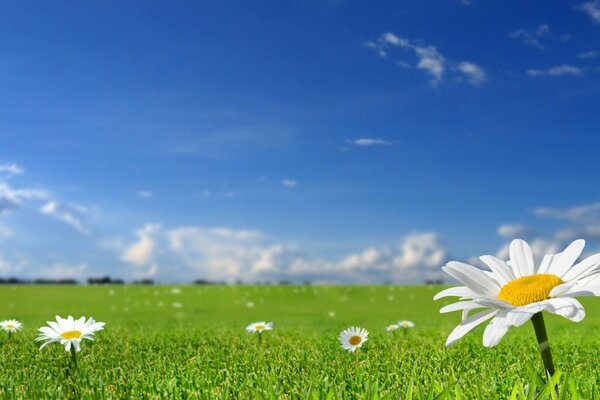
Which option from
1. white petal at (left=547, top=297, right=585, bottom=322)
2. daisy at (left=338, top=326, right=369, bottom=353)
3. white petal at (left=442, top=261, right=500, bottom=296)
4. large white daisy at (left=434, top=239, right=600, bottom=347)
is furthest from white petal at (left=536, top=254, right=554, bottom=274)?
daisy at (left=338, top=326, right=369, bottom=353)

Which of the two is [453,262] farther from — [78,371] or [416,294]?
[416,294]

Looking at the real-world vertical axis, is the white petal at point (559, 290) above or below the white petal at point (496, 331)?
above

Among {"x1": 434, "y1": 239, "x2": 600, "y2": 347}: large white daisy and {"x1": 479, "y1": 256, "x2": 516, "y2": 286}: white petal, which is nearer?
{"x1": 434, "y1": 239, "x2": 600, "y2": 347}: large white daisy

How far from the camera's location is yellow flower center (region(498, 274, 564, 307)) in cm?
266

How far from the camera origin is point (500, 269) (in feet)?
10.1

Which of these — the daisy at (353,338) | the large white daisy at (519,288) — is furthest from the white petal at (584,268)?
the daisy at (353,338)

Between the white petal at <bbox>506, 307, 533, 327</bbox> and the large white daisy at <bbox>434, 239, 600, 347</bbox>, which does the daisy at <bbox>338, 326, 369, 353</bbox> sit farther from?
the white petal at <bbox>506, 307, 533, 327</bbox>

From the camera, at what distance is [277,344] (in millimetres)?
6559

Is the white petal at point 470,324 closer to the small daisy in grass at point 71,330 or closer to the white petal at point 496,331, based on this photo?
the white petal at point 496,331

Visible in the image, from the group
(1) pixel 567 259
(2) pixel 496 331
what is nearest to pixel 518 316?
(2) pixel 496 331

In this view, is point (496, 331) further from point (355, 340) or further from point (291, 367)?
point (355, 340)

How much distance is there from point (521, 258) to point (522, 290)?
1.58ft

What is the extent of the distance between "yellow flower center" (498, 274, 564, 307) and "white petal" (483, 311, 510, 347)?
18 centimetres

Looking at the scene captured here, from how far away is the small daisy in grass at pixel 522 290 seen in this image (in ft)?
8.02
